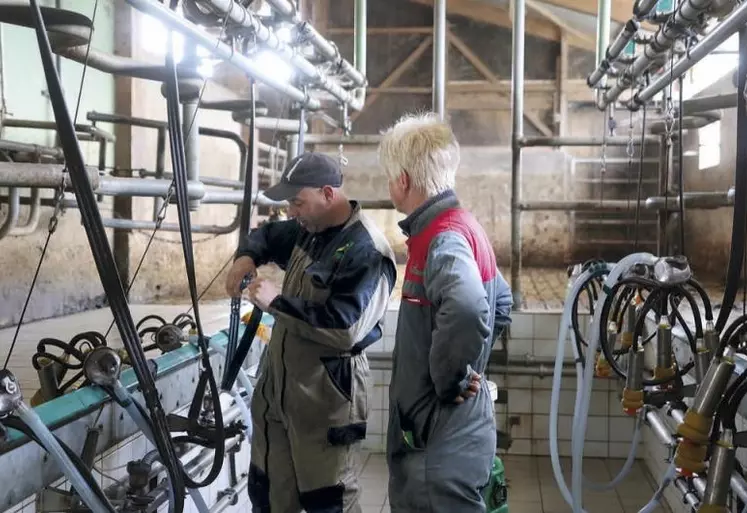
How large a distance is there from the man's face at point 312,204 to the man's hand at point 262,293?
9.0 inches

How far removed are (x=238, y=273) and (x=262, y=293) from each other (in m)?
0.23

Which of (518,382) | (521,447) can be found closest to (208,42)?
(518,382)

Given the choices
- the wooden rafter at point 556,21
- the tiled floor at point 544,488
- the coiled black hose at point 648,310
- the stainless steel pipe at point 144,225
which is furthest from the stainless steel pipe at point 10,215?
the wooden rafter at point 556,21

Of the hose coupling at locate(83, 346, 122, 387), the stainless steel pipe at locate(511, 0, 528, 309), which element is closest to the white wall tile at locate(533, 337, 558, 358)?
the stainless steel pipe at locate(511, 0, 528, 309)

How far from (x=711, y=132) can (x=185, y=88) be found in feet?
13.5

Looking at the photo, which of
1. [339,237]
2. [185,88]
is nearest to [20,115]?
[185,88]

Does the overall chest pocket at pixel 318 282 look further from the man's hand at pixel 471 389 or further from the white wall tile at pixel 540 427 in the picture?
the white wall tile at pixel 540 427

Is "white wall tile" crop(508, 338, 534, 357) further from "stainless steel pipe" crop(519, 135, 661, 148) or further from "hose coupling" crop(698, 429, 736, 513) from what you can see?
"hose coupling" crop(698, 429, 736, 513)

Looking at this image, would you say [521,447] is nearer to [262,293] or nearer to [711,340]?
[711,340]

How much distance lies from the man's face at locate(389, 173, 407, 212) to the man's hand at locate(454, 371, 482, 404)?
43 cm

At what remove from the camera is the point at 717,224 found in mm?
4848

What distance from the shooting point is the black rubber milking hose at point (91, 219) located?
93 cm

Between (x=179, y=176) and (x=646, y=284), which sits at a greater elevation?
(x=179, y=176)

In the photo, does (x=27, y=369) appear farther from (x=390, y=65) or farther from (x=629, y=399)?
(x=390, y=65)
